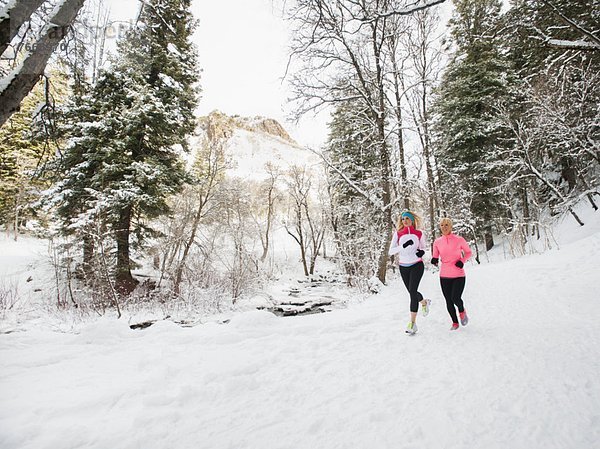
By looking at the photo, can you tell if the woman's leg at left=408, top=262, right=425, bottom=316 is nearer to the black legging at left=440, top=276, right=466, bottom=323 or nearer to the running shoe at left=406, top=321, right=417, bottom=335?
the running shoe at left=406, top=321, right=417, bottom=335

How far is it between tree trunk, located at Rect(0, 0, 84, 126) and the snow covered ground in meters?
2.52

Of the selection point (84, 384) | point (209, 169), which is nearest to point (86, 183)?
point (209, 169)

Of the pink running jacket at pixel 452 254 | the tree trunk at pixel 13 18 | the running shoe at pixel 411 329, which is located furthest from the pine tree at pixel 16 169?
the pink running jacket at pixel 452 254

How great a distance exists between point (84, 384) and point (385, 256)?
873cm

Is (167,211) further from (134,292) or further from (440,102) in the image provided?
(440,102)

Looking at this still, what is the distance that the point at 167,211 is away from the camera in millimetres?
11844

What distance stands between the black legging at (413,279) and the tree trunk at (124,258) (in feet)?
33.1

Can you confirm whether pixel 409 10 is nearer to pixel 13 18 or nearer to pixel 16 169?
pixel 13 18

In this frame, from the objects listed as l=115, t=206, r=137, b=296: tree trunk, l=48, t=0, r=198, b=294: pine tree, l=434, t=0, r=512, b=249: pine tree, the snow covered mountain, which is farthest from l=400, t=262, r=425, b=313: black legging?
the snow covered mountain

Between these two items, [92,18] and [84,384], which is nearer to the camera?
[84,384]

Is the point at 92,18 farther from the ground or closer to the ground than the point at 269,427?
farther from the ground

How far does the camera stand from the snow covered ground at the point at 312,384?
192 cm

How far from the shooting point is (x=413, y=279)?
4.43 meters

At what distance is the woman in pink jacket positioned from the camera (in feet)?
13.7
